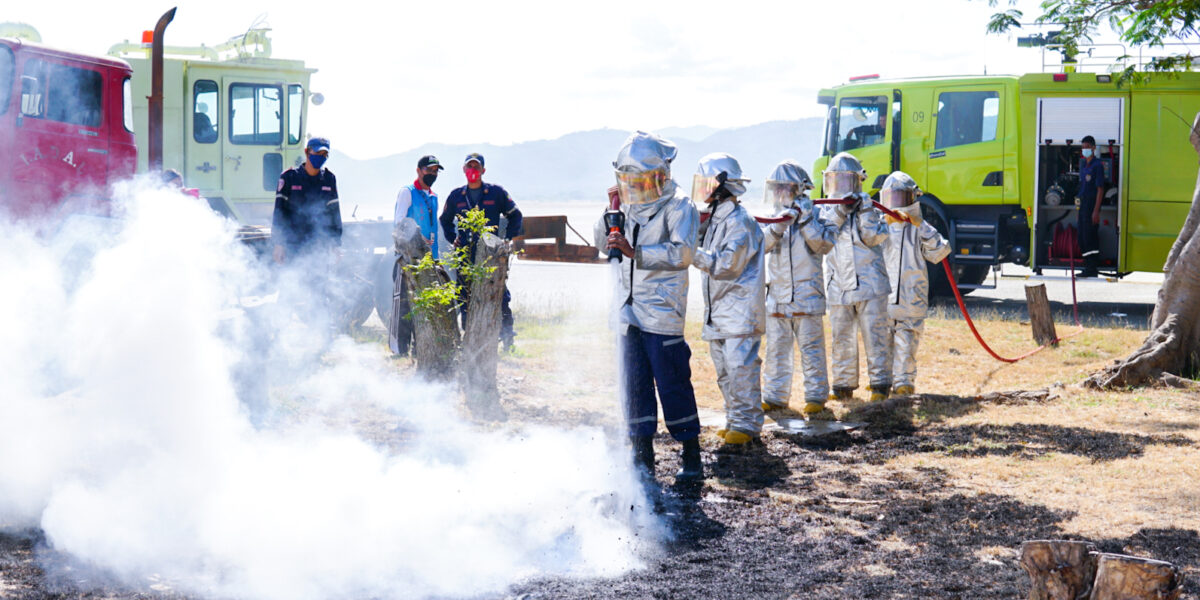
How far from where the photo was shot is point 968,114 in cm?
1330

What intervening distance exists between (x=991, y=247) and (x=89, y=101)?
33.4ft

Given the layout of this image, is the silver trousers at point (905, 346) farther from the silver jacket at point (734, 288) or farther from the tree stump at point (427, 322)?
the tree stump at point (427, 322)

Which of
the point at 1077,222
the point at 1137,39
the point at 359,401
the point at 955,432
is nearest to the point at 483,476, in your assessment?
the point at 359,401

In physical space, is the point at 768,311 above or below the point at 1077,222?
below

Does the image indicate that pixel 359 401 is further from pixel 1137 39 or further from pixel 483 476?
pixel 1137 39

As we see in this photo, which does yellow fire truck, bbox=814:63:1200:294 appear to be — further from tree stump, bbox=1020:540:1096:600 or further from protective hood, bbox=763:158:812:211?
tree stump, bbox=1020:540:1096:600

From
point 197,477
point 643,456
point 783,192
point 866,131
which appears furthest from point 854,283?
point 866,131

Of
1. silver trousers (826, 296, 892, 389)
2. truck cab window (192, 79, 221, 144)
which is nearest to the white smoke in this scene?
silver trousers (826, 296, 892, 389)

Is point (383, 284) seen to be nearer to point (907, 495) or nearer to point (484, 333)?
point (484, 333)

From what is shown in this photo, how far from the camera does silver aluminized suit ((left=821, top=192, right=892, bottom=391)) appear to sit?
26.0ft

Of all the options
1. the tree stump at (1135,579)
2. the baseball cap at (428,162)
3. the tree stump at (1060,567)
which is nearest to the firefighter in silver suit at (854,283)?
the baseball cap at (428,162)

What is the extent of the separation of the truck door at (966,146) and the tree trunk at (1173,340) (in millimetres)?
4398

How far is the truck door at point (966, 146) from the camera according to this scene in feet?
43.3

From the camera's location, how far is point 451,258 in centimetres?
770
